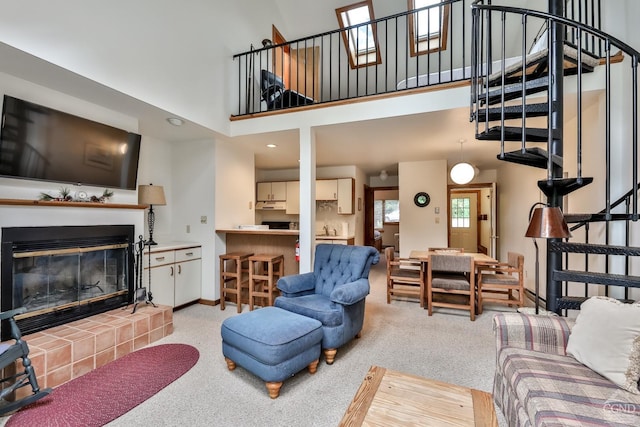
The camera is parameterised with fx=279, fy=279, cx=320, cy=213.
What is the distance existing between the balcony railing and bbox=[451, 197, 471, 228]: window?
160 inches

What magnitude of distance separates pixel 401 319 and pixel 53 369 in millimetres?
3202

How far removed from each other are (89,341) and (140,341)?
1.50 ft

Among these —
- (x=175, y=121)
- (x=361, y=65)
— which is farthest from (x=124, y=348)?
(x=361, y=65)

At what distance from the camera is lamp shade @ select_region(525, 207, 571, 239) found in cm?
169

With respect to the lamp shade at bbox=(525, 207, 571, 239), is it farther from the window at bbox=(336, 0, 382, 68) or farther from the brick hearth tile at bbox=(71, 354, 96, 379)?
the window at bbox=(336, 0, 382, 68)

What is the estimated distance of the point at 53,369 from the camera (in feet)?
6.56

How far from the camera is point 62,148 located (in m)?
2.49

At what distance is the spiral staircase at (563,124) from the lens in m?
1.97

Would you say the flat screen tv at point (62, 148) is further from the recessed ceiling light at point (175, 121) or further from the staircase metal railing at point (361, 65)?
the staircase metal railing at point (361, 65)

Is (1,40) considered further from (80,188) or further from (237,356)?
(237,356)

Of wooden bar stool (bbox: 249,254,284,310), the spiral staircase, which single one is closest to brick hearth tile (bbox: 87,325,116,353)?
wooden bar stool (bbox: 249,254,284,310)

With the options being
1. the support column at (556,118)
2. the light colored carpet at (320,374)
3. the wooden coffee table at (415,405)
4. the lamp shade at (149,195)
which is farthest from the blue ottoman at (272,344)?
the lamp shade at (149,195)

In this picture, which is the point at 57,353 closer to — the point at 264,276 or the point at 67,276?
the point at 67,276

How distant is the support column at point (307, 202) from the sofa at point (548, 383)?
2051mm
